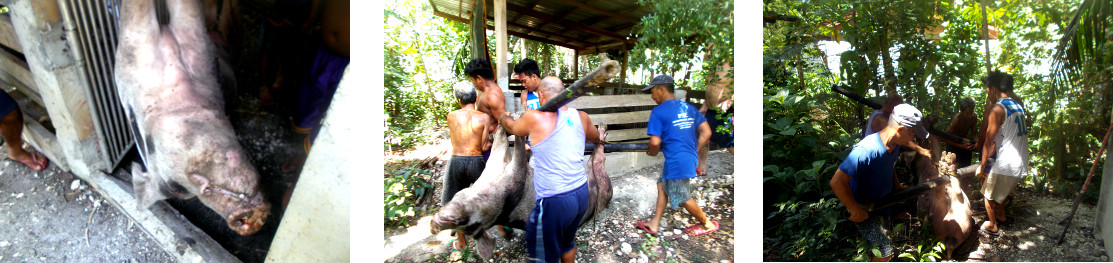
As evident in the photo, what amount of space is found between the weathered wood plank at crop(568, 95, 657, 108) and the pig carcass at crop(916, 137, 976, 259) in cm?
170

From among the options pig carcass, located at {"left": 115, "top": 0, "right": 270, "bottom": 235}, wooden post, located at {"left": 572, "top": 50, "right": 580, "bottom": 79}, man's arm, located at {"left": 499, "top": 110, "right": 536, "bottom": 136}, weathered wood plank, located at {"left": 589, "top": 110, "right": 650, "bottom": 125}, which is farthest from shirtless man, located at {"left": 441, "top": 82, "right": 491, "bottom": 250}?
wooden post, located at {"left": 572, "top": 50, "right": 580, "bottom": 79}

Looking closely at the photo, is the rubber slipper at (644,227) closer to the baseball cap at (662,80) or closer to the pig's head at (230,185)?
the baseball cap at (662,80)

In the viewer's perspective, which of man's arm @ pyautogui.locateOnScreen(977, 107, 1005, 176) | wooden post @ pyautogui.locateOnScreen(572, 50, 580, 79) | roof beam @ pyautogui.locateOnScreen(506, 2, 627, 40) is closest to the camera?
man's arm @ pyautogui.locateOnScreen(977, 107, 1005, 176)

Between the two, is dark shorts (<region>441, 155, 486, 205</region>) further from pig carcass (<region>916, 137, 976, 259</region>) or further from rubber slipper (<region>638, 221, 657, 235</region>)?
pig carcass (<region>916, 137, 976, 259</region>)

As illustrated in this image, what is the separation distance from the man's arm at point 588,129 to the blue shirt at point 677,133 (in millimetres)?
320

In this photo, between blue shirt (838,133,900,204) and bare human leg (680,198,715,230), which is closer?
blue shirt (838,133,900,204)

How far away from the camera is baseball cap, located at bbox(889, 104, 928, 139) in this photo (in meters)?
1.95

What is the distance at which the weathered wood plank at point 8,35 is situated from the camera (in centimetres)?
156

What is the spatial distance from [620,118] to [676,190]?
0.57 meters

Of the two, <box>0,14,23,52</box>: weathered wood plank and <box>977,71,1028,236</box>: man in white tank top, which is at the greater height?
<box>0,14,23,52</box>: weathered wood plank

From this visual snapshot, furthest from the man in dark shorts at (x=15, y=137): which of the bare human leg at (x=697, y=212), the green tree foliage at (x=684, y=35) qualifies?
the bare human leg at (x=697, y=212)

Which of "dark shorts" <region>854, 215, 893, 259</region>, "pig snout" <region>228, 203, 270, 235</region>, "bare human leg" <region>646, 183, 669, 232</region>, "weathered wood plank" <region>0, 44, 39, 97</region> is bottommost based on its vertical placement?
"dark shorts" <region>854, 215, 893, 259</region>

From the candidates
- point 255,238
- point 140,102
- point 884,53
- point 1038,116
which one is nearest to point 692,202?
point 884,53

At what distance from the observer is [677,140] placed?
7.00ft
